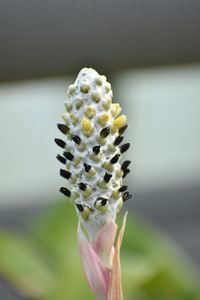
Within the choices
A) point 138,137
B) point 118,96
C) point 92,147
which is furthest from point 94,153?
point 138,137

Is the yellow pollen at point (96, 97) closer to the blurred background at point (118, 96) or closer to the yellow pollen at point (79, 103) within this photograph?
the yellow pollen at point (79, 103)

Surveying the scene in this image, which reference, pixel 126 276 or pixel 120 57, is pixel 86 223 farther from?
pixel 120 57

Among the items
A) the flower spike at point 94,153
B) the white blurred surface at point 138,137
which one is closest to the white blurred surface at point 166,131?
the white blurred surface at point 138,137

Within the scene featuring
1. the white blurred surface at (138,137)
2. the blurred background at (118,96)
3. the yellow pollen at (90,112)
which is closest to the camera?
the yellow pollen at (90,112)

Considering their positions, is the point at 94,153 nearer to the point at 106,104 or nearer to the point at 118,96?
the point at 106,104

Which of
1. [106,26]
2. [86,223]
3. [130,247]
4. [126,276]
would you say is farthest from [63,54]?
[86,223]

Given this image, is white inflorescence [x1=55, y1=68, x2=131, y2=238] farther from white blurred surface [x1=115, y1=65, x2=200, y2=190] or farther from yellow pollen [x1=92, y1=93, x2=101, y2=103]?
white blurred surface [x1=115, y1=65, x2=200, y2=190]

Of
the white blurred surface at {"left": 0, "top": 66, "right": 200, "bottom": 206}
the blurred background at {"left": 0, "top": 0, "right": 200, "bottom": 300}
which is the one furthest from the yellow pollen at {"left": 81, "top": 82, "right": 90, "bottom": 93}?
the white blurred surface at {"left": 0, "top": 66, "right": 200, "bottom": 206}
